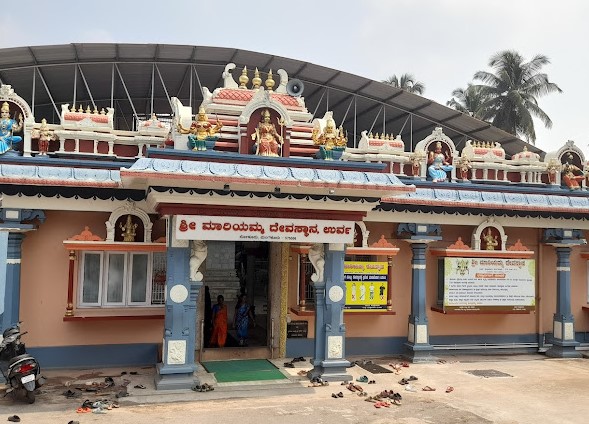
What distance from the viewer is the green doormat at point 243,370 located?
10.6 metres

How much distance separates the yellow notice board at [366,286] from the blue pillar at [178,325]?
418 cm

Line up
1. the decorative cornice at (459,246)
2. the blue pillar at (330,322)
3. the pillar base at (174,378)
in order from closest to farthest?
the pillar base at (174,378) → the blue pillar at (330,322) → the decorative cornice at (459,246)

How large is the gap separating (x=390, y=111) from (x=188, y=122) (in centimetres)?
1572

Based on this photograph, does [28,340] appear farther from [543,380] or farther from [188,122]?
[543,380]

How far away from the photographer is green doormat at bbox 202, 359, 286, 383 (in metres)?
10.6

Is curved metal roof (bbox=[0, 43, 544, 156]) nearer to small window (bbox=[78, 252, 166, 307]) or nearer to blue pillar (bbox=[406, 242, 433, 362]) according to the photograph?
small window (bbox=[78, 252, 166, 307])

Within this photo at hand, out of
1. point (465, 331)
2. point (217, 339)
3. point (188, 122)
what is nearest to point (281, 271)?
point (217, 339)

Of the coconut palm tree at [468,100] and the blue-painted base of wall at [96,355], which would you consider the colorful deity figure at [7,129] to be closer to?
the blue-painted base of wall at [96,355]

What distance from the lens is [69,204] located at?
11.1m

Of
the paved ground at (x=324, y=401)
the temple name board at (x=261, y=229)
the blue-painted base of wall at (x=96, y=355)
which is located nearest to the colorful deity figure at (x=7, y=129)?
the blue-painted base of wall at (x=96, y=355)

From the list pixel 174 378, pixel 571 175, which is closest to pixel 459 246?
pixel 571 175

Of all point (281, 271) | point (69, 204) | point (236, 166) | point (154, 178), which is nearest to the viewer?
point (154, 178)

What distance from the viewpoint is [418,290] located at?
13.2 m

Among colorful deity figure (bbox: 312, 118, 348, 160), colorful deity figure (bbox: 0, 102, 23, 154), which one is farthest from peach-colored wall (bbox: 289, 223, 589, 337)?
colorful deity figure (bbox: 0, 102, 23, 154)
